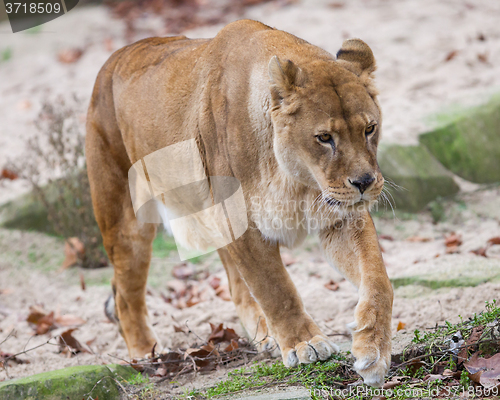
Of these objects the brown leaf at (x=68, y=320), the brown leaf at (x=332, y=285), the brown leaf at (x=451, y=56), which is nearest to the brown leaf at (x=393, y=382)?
the brown leaf at (x=332, y=285)

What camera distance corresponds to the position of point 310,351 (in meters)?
2.75

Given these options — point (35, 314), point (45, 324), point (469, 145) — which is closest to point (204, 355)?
point (45, 324)

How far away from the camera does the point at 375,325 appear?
7.97 feet

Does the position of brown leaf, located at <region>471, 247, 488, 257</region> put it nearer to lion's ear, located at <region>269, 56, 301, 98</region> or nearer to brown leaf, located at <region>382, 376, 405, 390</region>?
brown leaf, located at <region>382, 376, 405, 390</region>

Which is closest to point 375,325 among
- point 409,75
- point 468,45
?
point 409,75

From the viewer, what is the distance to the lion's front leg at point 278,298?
281cm

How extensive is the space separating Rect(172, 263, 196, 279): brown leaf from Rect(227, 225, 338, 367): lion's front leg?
2.35 metres

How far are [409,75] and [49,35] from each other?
20.2ft

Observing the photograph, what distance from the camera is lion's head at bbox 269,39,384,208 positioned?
254 cm

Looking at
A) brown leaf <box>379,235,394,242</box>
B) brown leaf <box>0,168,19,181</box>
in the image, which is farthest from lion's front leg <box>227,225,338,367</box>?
brown leaf <box>0,168,19,181</box>

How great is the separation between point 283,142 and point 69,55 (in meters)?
7.32

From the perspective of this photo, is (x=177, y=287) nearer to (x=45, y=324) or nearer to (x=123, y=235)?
(x=45, y=324)

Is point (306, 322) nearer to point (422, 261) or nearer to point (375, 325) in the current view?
point (375, 325)

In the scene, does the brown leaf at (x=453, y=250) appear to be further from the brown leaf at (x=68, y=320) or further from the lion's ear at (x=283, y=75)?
the brown leaf at (x=68, y=320)
